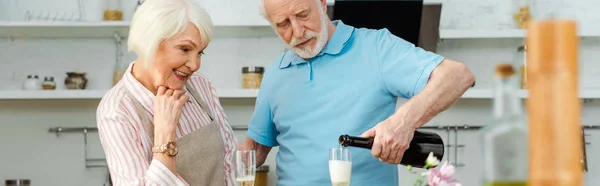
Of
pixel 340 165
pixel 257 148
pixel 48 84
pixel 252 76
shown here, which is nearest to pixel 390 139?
pixel 340 165

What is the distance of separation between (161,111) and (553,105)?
58.8 inches

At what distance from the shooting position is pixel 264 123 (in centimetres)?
278

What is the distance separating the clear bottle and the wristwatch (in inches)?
55.0

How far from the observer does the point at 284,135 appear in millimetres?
2688

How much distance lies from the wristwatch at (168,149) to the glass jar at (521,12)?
3.32m

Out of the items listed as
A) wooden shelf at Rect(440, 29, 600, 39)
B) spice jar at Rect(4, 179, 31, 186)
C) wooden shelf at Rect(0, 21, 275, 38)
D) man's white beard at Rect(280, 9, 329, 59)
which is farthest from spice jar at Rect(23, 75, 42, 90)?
man's white beard at Rect(280, 9, 329, 59)

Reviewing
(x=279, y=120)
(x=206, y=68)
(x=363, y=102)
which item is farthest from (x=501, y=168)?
(x=206, y=68)

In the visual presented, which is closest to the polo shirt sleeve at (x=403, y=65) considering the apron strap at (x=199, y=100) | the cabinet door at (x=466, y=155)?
the apron strap at (x=199, y=100)

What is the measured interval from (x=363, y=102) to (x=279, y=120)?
299 millimetres

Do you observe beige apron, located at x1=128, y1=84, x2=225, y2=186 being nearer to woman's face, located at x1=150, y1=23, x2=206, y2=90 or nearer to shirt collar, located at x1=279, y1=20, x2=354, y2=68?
woman's face, located at x1=150, y1=23, x2=206, y2=90

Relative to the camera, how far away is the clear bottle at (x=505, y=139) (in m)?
0.72

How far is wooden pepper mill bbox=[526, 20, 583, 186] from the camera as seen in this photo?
27.7 inches

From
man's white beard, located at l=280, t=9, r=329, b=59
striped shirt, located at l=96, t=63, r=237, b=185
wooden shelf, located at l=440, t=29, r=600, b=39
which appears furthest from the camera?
wooden shelf, located at l=440, t=29, r=600, b=39

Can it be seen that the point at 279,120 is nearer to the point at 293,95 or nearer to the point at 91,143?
the point at 293,95
